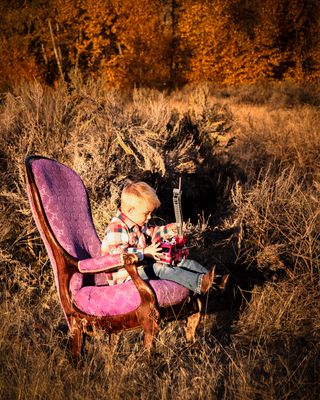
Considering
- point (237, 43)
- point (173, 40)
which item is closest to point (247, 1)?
point (237, 43)

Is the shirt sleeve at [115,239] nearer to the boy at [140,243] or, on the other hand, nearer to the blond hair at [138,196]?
the boy at [140,243]

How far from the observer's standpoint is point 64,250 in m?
3.03

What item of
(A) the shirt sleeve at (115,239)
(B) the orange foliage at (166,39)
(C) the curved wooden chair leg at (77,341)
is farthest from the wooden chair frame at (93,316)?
(B) the orange foliage at (166,39)

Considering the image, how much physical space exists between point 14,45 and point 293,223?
16.8m

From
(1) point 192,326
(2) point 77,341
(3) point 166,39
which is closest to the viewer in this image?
(2) point 77,341

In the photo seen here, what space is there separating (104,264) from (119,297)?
0.21m

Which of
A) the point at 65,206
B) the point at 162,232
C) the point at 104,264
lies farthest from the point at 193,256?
the point at 104,264

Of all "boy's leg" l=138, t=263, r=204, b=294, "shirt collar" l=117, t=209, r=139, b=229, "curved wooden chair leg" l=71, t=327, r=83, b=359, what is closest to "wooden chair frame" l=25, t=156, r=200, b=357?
"curved wooden chair leg" l=71, t=327, r=83, b=359

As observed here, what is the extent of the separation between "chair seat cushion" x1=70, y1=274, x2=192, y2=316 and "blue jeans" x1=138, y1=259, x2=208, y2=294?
56 mm

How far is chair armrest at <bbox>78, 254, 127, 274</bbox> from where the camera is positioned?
2.86 m

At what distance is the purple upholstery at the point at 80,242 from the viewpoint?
2912 mm

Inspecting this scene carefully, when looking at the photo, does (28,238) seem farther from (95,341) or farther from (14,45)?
(14,45)

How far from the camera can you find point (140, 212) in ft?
10.4

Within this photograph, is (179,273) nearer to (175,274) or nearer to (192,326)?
(175,274)
